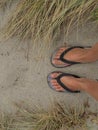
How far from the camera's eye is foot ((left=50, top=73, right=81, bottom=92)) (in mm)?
1977

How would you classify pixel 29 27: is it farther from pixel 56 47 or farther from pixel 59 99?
pixel 59 99

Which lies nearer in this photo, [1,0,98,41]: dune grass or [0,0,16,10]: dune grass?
[1,0,98,41]: dune grass

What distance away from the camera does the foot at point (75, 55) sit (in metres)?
1.95

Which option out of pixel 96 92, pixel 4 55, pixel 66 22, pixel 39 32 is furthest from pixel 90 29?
pixel 4 55

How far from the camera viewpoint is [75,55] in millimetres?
2000

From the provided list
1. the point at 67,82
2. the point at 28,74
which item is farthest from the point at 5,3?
the point at 67,82

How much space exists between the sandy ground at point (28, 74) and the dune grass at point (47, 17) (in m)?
0.10

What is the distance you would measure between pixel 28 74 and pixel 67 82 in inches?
10.3

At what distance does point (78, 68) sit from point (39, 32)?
14.1 inches

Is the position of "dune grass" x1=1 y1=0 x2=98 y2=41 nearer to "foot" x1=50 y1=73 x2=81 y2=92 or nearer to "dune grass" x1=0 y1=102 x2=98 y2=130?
"foot" x1=50 y1=73 x2=81 y2=92

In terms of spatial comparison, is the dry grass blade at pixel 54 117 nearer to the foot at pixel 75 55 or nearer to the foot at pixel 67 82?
the foot at pixel 67 82

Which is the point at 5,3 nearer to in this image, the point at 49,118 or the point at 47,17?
the point at 47,17

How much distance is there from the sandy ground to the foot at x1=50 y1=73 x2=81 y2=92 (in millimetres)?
39

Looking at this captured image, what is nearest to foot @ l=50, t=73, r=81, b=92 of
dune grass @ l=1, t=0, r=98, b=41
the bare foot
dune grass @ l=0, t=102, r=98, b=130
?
the bare foot
